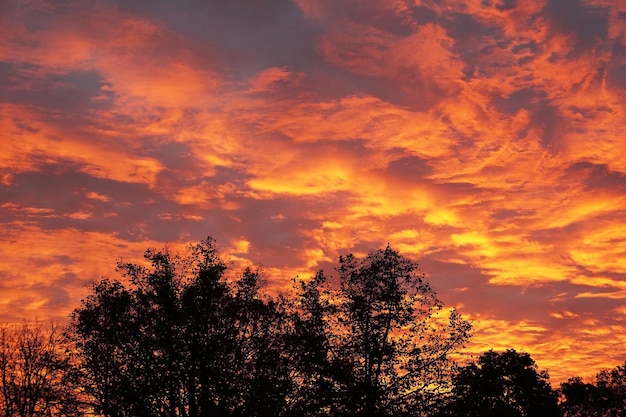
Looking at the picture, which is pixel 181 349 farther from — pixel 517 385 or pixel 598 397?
pixel 598 397

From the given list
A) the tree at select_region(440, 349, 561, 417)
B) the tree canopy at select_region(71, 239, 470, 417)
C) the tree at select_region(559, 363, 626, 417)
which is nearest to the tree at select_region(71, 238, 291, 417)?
the tree canopy at select_region(71, 239, 470, 417)

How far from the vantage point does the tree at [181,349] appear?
46.4 meters

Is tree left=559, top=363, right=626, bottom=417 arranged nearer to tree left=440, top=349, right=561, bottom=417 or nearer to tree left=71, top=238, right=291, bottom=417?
tree left=440, top=349, right=561, bottom=417

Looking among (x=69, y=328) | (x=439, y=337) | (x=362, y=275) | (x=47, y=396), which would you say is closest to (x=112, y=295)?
(x=69, y=328)

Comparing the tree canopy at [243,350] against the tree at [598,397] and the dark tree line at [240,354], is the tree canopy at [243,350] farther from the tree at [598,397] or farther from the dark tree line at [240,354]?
the tree at [598,397]

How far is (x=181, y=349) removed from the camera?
4859 centimetres

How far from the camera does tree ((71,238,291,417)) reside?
4641 centimetres

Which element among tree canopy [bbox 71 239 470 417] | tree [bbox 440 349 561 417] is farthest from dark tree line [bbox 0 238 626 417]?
tree [bbox 440 349 561 417]

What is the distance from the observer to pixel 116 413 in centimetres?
4538

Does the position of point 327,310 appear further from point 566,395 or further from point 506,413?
point 566,395

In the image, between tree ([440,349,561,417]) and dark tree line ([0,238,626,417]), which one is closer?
dark tree line ([0,238,626,417])

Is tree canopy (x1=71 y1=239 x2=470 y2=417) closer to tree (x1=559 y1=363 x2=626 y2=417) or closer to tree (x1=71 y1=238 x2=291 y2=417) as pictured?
tree (x1=71 y1=238 x2=291 y2=417)

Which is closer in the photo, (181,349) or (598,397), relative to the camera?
(181,349)

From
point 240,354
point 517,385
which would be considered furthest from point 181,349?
point 517,385
